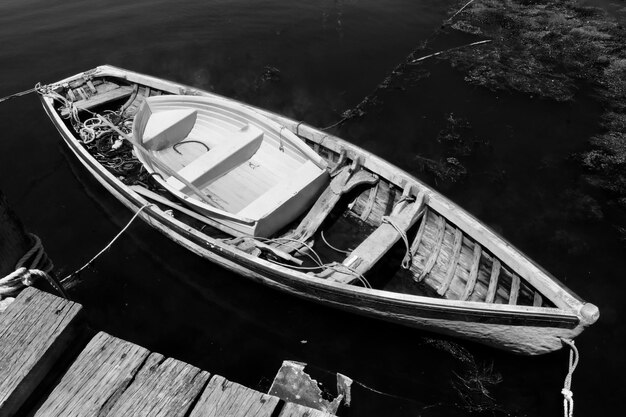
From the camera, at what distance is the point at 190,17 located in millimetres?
21797

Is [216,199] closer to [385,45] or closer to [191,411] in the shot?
[191,411]

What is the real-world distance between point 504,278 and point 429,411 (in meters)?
2.82

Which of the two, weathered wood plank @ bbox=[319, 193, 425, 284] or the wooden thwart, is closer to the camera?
weathered wood plank @ bbox=[319, 193, 425, 284]

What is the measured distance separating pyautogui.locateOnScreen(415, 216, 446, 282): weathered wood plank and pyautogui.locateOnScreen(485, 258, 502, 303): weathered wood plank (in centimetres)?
119

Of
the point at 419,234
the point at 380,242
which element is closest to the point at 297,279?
the point at 380,242

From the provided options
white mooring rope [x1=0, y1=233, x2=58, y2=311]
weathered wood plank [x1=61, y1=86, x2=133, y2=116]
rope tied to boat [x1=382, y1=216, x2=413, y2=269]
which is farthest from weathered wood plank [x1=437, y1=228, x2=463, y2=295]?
weathered wood plank [x1=61, y1=86, x2=133, y2=116]

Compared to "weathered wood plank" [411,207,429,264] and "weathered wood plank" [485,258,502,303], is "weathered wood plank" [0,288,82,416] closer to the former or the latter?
"weathered wood plank" [485,258,502,303]

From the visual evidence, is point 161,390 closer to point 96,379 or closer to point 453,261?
point 96,379

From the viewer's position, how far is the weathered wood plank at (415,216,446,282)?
924 centimetres

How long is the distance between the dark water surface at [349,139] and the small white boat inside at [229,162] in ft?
5.58

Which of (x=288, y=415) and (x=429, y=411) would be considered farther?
(x=429, y=411)

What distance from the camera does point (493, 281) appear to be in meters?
8.27

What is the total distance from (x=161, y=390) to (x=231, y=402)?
0.56 meters

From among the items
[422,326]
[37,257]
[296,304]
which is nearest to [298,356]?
[296,304]
